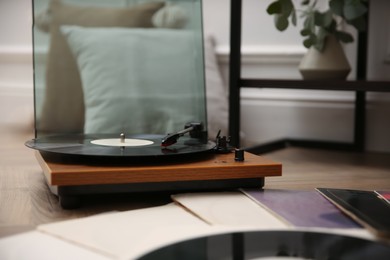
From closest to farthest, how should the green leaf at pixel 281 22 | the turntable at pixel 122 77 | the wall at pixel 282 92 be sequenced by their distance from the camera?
the turntable at pixel 122 77 < the green leaf at pixel 281 22 < the wall at pixel 282 92

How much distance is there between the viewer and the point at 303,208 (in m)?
0.59

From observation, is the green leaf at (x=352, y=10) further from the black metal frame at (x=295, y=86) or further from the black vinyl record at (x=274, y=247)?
the black vinyl record at (x=274, y=247)

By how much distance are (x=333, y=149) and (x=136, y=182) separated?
891 millimetres

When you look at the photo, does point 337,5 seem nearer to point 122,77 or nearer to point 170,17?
point 170,17

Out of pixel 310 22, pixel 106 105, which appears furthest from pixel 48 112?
pixel 310 22

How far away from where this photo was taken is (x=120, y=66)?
1.22 metres

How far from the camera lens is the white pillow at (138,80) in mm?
1170

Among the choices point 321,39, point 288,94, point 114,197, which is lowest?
point 114,197

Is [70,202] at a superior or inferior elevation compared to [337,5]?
inferior

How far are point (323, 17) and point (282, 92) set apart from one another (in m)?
0.36

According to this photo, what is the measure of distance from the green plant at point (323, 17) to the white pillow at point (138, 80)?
20cm

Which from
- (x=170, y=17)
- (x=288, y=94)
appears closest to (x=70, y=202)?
(x=170, y=17)

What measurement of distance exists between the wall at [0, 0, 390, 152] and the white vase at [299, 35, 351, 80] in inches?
7.8

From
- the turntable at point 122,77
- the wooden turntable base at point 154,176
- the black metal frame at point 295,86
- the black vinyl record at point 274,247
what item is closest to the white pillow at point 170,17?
the turntable at point 122,77
